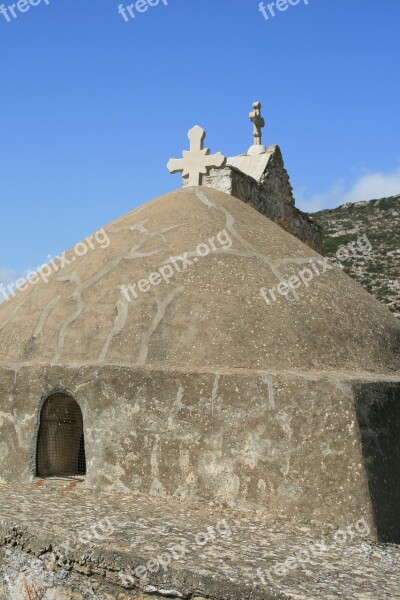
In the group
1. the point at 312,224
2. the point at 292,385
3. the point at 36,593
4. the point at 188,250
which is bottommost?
the point at 36,593

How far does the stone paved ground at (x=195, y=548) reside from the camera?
3.06 metres

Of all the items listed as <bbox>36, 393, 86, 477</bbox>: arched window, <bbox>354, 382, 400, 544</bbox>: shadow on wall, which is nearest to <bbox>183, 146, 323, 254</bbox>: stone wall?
<bbox>36, 393, 86, 477</bbox>: arched window

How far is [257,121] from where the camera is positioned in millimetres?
9711

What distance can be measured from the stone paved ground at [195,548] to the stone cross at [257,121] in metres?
6.54

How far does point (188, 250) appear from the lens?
5.27 meters

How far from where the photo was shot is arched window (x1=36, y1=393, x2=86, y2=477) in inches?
189

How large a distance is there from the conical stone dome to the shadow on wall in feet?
1.74

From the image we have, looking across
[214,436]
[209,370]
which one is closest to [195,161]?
[209,370]

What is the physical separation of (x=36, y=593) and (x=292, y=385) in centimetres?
185

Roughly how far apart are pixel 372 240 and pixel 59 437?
34.1 metres

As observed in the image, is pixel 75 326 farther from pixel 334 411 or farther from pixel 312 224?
pixel 312 224

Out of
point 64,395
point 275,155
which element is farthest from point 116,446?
point 275,155

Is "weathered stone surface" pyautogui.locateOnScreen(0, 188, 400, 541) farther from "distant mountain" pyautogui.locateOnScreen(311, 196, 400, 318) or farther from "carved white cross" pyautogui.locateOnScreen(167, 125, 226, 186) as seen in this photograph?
"distant mountain" pyautogui.locateOnScreen(311, 196, 400, 318)

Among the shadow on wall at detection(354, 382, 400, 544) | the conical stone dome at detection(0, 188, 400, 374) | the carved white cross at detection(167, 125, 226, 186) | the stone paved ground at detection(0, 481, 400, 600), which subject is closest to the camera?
the stone paved ground at detection(0, 481, 400, 600)
